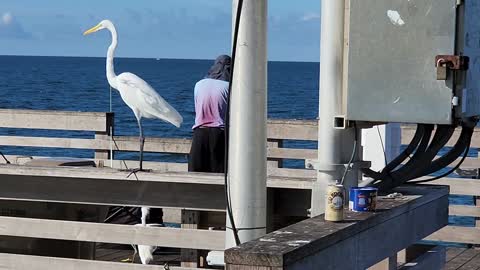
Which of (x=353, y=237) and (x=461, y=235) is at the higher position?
(x=353, y=237)

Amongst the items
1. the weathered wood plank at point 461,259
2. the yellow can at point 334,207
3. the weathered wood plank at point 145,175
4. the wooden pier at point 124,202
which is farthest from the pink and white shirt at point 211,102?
the yellow can at point 334,207

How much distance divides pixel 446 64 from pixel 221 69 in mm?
4918

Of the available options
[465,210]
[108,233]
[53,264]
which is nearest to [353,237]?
[108,233]

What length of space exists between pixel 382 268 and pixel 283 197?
56.9 inches

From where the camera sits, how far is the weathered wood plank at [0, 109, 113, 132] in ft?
32.3

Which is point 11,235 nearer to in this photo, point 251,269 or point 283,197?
point 283,197

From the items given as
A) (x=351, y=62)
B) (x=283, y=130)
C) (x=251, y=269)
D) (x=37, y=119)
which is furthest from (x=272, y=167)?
(x=251, y=269)

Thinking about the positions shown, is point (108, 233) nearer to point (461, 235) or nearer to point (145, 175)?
point (145, 175)

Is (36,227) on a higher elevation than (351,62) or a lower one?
lower

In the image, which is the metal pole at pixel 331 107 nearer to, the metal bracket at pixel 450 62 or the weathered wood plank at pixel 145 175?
the metal bracket at pixel 450 62

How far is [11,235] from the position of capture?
6.60 metres

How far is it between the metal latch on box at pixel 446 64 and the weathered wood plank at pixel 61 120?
6.14 metres

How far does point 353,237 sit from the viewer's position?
3.59m

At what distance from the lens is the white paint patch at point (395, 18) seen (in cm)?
407
